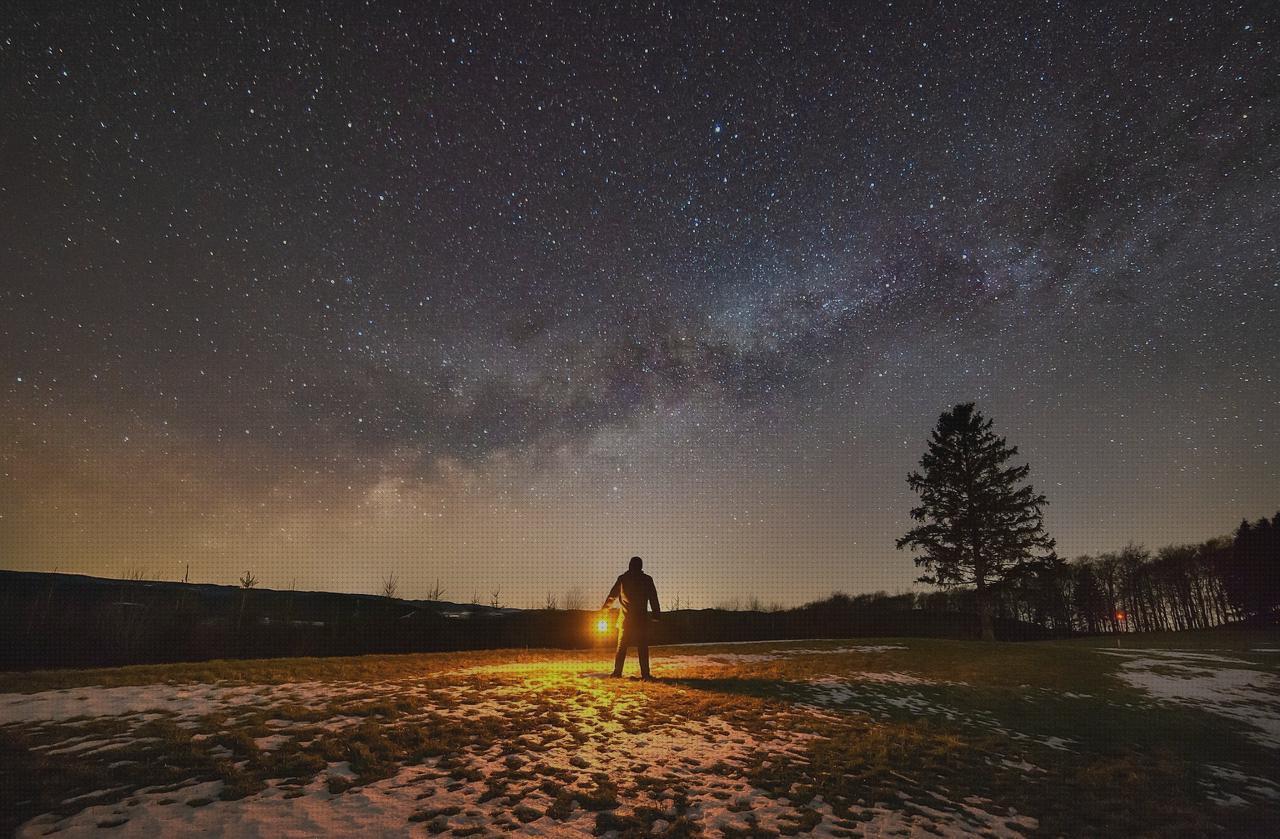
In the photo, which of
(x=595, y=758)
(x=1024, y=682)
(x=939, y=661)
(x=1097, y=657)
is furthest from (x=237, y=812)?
(x=1097, y=657)

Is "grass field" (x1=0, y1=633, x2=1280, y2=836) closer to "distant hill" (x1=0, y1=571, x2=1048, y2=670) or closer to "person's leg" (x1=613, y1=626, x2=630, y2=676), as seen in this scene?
"person's leg" (x1=613, y1=626, x2=630, y2=676)

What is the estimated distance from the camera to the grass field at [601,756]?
5.61 m

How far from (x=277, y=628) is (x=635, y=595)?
6470 centimetres

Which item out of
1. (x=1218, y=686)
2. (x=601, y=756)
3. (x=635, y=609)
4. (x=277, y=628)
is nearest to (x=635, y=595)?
(x=635, y=609)

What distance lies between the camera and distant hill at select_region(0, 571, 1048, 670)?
47.2 meters

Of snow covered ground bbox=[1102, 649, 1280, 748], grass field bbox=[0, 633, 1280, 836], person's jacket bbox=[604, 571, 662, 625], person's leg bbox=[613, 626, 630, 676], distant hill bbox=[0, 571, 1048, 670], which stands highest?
person's jacket bbox=[604, 571, 662, 625]

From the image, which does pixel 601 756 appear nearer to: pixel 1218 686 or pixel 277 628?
pixel 1218 686

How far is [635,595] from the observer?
13.4 metres

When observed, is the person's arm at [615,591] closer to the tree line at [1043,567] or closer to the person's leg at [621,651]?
the person's leg at [621,651]

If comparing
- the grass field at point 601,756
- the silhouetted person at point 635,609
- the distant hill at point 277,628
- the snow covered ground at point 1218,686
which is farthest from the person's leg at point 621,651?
the distant hill at point 277,628

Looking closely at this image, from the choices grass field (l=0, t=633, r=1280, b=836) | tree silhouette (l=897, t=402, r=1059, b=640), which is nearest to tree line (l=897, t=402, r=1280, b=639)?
tree silhouette (l=897, t=402, r=1059, b=640)

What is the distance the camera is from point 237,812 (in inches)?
209

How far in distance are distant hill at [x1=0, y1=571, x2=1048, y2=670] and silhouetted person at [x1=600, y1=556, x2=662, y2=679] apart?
88.9 ft

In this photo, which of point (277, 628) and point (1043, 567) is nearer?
point (1043, 567)
